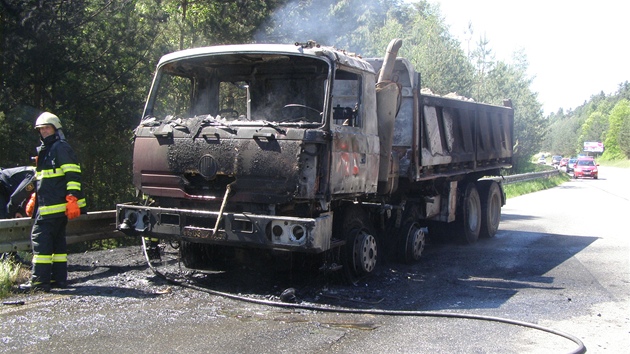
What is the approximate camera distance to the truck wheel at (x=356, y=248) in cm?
715

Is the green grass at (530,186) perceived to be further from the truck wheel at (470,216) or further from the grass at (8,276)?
→ the grass at (8,276)

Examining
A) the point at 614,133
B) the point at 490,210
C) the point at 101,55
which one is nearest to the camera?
the point at 490,210

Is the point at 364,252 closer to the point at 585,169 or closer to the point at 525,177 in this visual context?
the point at 525,177

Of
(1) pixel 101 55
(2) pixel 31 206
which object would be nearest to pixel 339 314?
(2) pixel 31 206

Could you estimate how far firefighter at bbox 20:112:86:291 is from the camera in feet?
21.6

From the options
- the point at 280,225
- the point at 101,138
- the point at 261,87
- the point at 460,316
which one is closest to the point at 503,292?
the point at 460,316

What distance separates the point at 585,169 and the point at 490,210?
118 ft

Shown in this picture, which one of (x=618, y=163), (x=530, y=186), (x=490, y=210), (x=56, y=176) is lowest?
(x=618, y=163)

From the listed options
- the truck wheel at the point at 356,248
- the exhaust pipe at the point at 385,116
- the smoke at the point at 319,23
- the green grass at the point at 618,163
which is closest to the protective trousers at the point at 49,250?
the truck wheel at the point at 356,248

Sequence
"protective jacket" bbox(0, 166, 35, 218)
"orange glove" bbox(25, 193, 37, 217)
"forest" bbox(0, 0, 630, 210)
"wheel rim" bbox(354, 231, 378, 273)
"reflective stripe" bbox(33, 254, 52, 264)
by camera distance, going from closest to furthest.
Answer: "reflective stripe" bbox(33, 254, 52, 264) < "wheel rim" bbox(354, 231, 378, 273) < "orange glove" bbox(25, 193, 37, 217) < "protective jacket" bbox(0, 166, 35, 218) < "forest" bbox(0, 0, 630, 210)

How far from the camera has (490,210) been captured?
40.8 ft

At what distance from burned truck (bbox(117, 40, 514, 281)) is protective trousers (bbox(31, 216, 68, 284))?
62 cm

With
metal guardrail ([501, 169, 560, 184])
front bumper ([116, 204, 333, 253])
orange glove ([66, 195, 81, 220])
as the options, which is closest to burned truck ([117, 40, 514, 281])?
front bumper ([116, 204, 333, 253])

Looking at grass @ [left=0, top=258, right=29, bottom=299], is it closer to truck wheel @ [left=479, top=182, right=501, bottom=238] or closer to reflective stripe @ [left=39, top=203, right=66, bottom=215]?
reflective stripe @ [left=39, top=203, right=66, bottom=215]
